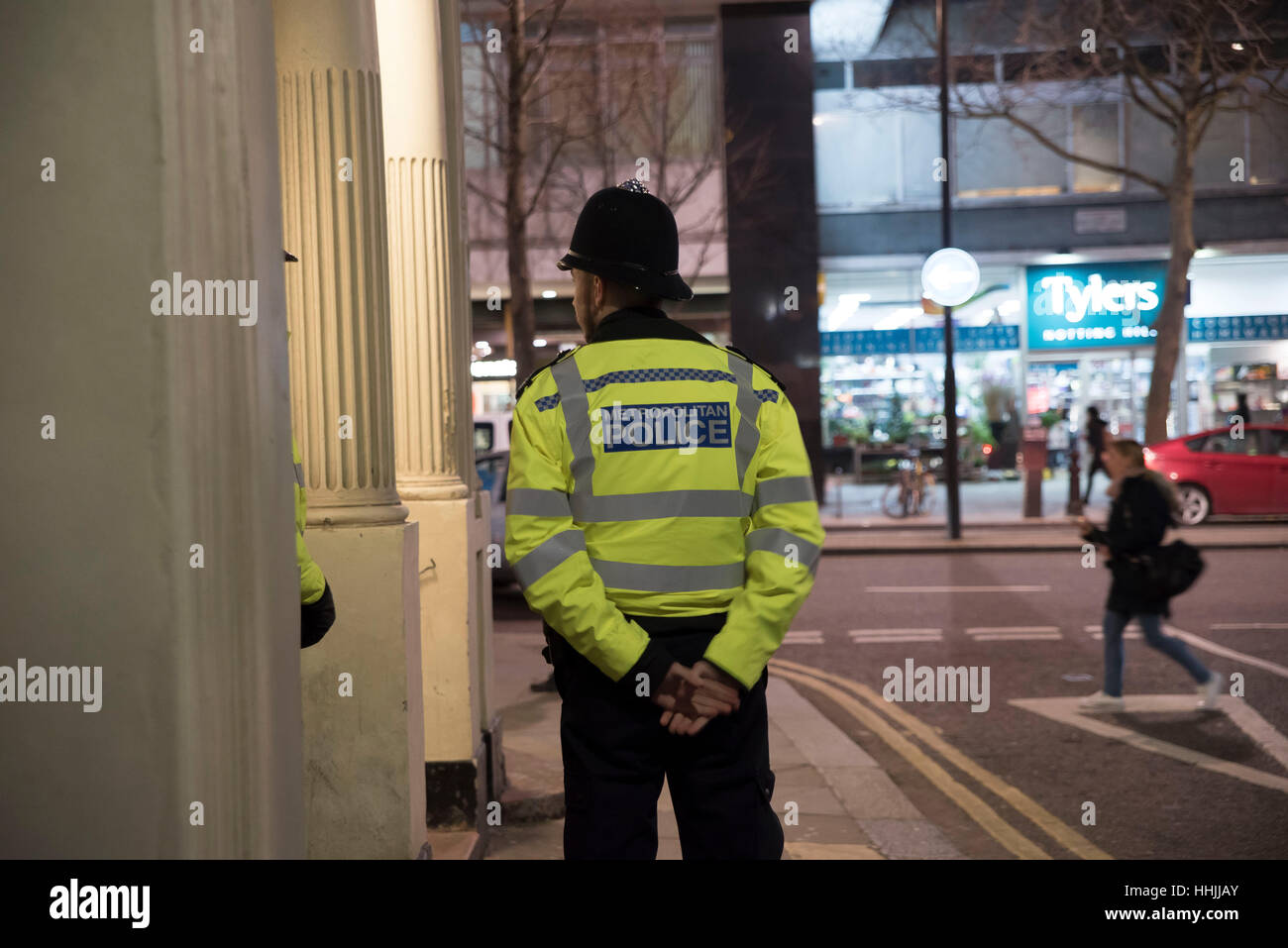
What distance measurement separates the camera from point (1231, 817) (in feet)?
18.7

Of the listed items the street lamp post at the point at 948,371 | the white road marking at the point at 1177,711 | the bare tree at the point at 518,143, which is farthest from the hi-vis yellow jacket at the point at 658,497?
the street lamp post at the point at 948,371

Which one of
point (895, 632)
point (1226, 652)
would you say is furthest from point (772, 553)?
point (895, 632)

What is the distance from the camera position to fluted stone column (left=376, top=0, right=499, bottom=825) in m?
5.36

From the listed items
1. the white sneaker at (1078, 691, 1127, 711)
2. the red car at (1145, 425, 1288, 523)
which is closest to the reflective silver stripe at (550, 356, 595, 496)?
the white sneaker at (1078, 691, 1127, 711)

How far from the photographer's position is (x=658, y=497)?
2.71 meters

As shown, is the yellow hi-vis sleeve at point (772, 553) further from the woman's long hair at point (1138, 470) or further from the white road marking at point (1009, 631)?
the white road marking at point (1009, 631)

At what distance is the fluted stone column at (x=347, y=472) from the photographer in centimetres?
436

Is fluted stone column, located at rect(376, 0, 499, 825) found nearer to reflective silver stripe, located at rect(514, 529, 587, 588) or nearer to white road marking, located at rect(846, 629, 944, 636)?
reflective silver stripe, located at rect(514, 529, 587, 588)

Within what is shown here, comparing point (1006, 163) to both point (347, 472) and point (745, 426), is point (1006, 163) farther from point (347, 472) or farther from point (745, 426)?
point (745, 426)

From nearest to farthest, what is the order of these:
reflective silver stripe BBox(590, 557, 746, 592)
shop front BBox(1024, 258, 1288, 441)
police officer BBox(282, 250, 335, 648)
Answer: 1. reflective silver stripe BBox(590, 557, 746, 592)
2. police officer BBox(282, 250, 335, 648)
3. shop front BBox(1024, 258, 1288, 441)

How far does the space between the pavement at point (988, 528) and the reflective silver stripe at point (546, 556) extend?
13703 mm

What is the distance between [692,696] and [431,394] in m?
3.19
